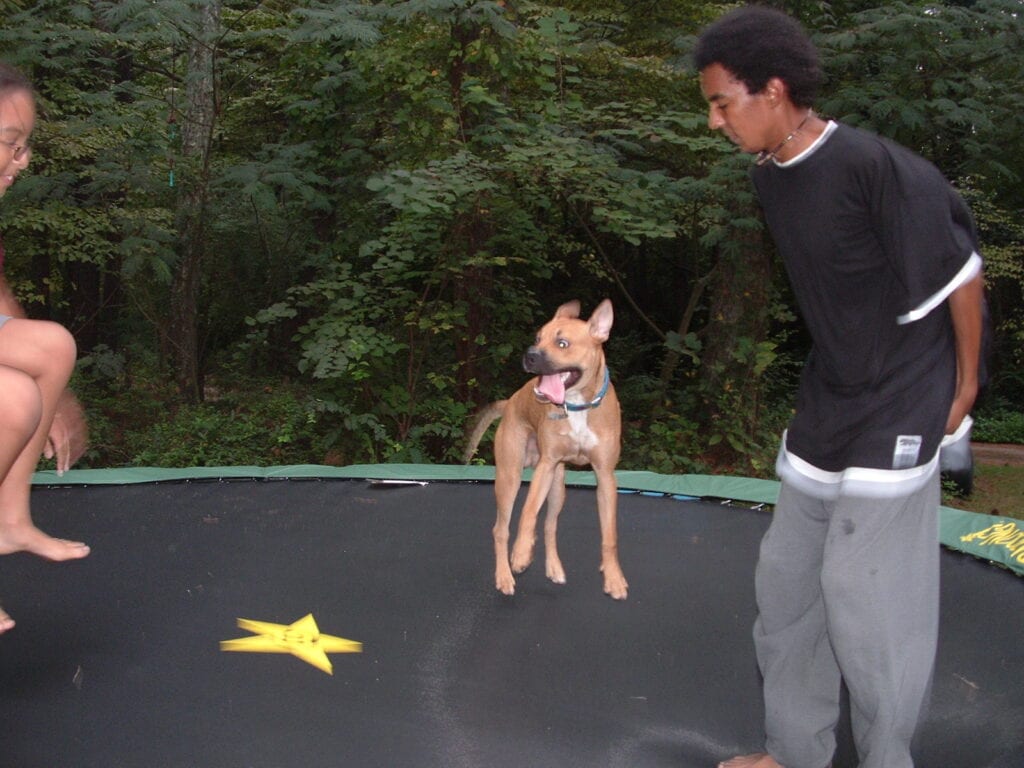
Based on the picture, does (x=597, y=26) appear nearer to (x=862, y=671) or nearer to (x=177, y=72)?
(x=177, y=72)

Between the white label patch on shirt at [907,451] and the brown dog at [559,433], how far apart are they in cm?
87

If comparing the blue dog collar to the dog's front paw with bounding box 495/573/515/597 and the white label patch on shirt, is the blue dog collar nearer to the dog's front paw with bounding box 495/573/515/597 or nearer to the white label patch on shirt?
the dog's front paw with bounding box 495/573/515/597

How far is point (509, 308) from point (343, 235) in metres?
1.04

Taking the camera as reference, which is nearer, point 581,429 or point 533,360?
point 533,360

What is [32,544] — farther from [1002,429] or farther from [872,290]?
[1002,429]

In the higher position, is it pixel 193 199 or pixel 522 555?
pixel 193 199

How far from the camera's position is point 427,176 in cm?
452

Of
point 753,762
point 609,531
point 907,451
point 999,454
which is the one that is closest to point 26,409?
point 609,531

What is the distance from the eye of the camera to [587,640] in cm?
232

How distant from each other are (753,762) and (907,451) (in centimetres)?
64

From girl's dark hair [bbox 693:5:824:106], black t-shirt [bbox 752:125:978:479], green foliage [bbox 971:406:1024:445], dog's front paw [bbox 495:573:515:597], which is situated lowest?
green foliage [bbox 971:406:1024:445]

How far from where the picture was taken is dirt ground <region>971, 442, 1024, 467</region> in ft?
25.3

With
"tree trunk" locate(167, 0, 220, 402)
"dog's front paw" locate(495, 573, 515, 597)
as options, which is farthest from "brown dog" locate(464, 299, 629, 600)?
"tree trunk" locate(167, 0, 220, 402)

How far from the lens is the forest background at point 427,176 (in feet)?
15.8
